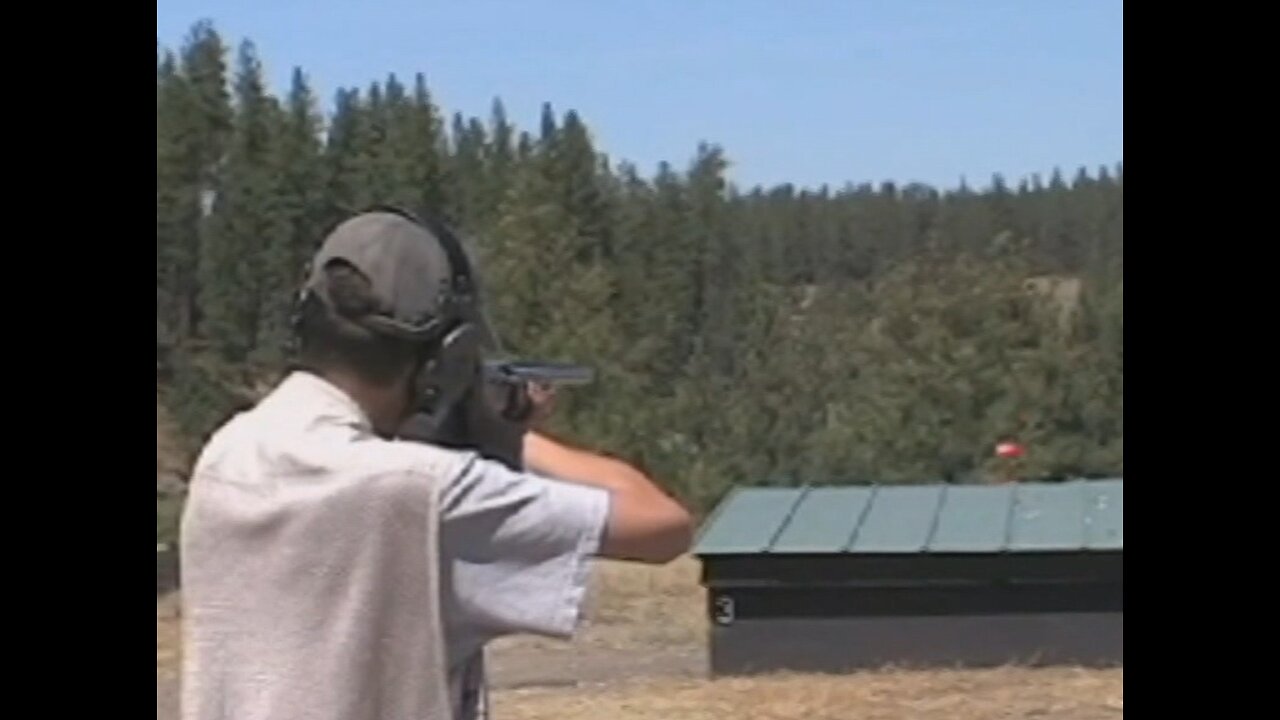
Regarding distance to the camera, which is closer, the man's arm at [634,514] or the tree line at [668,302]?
the man's arm at [634,514]

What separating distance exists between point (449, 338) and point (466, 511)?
18 cm

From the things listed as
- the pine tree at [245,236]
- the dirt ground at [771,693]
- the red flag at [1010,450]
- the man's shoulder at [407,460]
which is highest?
the pine tree at [245,236]

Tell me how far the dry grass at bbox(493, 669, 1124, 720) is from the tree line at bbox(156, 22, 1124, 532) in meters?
9.82

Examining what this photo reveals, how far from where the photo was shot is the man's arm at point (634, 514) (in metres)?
2.14

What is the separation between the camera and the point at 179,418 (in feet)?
76.6

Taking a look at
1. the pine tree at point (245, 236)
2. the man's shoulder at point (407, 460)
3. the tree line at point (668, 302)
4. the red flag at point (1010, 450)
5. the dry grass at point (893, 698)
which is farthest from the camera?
the pine tree at point (245, 236)

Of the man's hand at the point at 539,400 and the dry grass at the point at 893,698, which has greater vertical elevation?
the man's hand at the point at 539,400

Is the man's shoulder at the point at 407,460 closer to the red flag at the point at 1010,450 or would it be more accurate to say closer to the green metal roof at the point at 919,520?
the green metal roof at the point at 919,520

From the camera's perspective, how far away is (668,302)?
106ft

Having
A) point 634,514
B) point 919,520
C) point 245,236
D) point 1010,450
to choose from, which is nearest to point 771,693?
point 919,520

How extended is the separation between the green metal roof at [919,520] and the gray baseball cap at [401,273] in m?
6.62

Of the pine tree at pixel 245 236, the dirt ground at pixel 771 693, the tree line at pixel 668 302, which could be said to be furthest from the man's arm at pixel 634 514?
the pine tree at pixel 245 236
